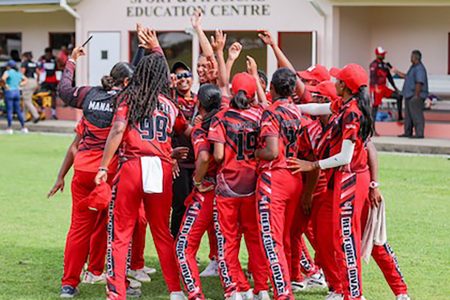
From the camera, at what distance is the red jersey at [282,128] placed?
7.16 meters

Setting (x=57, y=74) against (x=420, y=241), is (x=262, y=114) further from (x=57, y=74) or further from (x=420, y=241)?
(x=57, y=74)

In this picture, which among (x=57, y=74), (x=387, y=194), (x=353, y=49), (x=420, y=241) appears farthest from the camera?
(x=57, y=74)

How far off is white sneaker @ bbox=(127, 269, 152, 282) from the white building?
49.8 ft

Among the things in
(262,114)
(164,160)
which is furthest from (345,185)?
(164,160)

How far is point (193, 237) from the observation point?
7.57m

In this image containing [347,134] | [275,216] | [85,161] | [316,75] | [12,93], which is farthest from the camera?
[12,93]

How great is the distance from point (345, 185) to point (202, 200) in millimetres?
1190

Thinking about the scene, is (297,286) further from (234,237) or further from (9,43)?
(9,43)

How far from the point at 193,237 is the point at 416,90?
15.0 metres

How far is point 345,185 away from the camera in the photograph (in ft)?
23.1

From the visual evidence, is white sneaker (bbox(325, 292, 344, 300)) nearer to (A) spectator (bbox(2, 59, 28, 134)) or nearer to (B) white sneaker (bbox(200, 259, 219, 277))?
(B) white sneaker (bbox(200, 259, 219, 277))

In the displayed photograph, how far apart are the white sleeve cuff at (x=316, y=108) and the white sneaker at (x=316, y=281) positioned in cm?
167

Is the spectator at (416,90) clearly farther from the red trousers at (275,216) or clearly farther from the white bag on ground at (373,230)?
the red trousers at (275,216)

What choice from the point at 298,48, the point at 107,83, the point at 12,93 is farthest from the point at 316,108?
the point at 298,48
